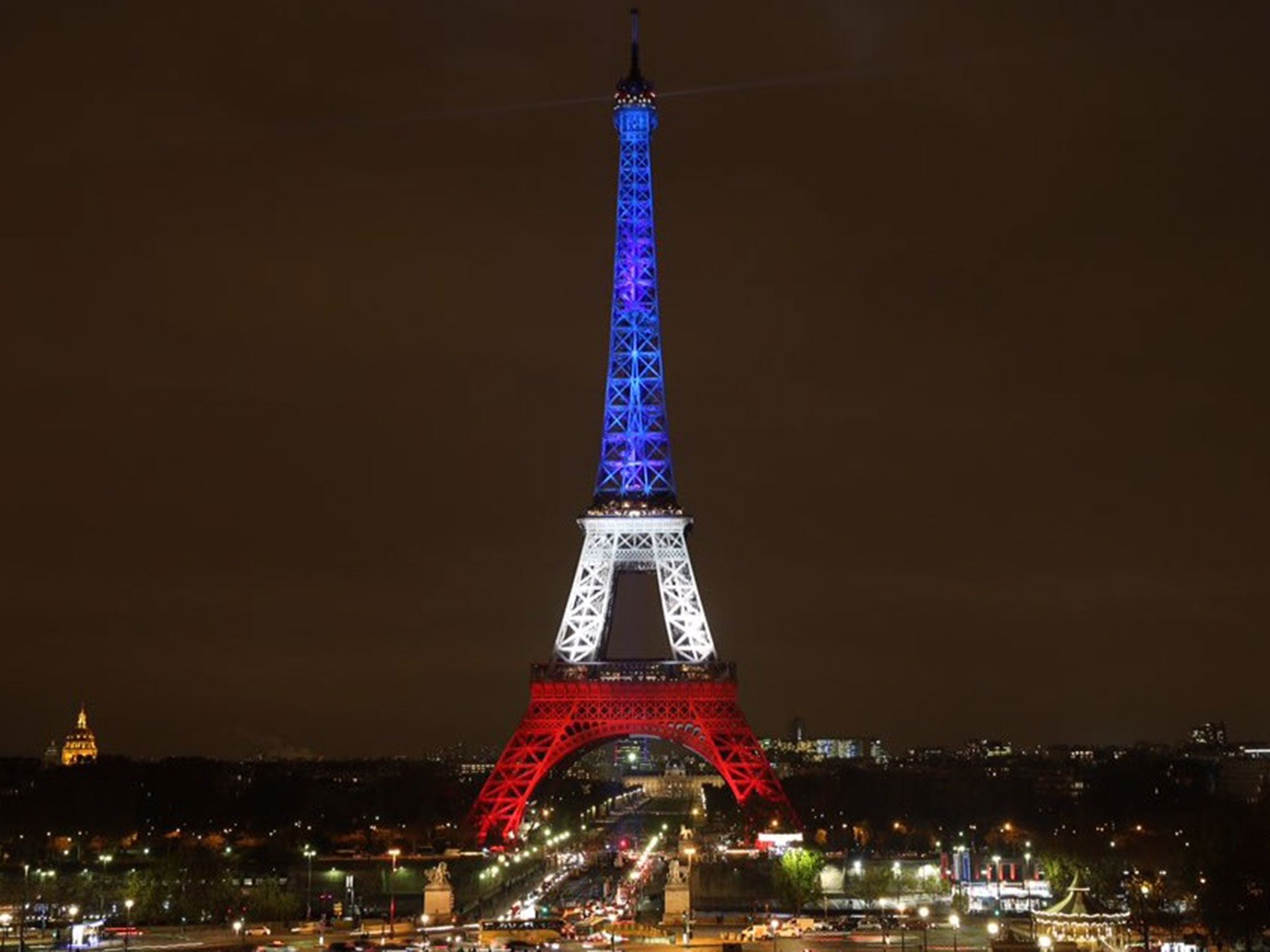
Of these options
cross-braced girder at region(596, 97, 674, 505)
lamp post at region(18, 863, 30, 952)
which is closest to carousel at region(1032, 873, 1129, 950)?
lamp post at region(18, 863, 30, 952)

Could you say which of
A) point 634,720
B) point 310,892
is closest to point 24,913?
point 310,892

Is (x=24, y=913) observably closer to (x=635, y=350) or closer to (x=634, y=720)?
(x=634, y=720)

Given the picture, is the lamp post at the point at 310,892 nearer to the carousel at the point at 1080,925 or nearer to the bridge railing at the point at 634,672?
the bridge railing at the point at 634,672

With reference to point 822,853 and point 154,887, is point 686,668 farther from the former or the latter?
point 154,887

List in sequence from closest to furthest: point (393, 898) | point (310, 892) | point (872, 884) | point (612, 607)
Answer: point (393, 898) < point (310, 892) < point (872, 884) < point (612, 607)

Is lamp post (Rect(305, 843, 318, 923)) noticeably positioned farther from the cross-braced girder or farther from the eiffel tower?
the cross-braced girder

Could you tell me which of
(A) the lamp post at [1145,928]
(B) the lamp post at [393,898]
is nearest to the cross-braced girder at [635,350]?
(B) the lamp post at [393,898]

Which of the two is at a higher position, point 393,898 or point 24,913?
point 393,898

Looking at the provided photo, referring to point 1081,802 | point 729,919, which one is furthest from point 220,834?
point 1081,802
